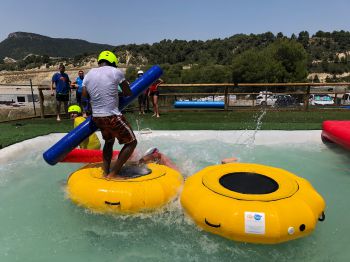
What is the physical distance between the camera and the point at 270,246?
3625 mm

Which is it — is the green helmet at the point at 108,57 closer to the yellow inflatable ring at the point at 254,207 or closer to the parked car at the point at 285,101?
the yellow inflatable ring at the point at 254,207

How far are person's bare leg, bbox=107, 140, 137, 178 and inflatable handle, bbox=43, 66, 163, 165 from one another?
537 millimetres

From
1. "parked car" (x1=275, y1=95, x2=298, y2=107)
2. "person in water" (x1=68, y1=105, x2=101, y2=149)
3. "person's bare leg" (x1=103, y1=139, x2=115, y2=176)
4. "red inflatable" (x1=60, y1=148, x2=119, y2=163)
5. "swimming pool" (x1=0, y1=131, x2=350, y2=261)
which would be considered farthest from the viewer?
"parked car" (x1=275, y1=95, x2=298, y2=107)

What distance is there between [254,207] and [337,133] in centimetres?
450

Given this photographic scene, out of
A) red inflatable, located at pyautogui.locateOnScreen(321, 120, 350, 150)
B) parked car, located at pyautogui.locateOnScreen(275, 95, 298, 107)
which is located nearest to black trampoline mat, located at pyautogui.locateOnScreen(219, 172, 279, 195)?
red inflatable, located at pyautogui.locateOnScreen(321, 120, 350, 150)

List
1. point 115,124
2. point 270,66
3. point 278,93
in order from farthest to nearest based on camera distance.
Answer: point 270,66 → point 278,93 → point 115,124

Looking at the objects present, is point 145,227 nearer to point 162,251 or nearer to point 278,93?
point 162,251

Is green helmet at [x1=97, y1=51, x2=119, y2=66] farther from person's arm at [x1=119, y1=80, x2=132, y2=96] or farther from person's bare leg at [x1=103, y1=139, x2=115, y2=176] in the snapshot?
person's bare leg at [x1=103, y1=139, x2=115, y2=176]

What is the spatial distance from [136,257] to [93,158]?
2.40 metres

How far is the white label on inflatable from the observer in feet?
11.1

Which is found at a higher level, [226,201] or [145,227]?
[226,201]

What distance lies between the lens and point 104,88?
4230 millimetres

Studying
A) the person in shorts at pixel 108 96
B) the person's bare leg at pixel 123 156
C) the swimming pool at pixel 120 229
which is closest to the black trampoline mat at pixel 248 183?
the swimming pool at pixel 120 229

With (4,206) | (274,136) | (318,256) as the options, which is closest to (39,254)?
(4,206)
